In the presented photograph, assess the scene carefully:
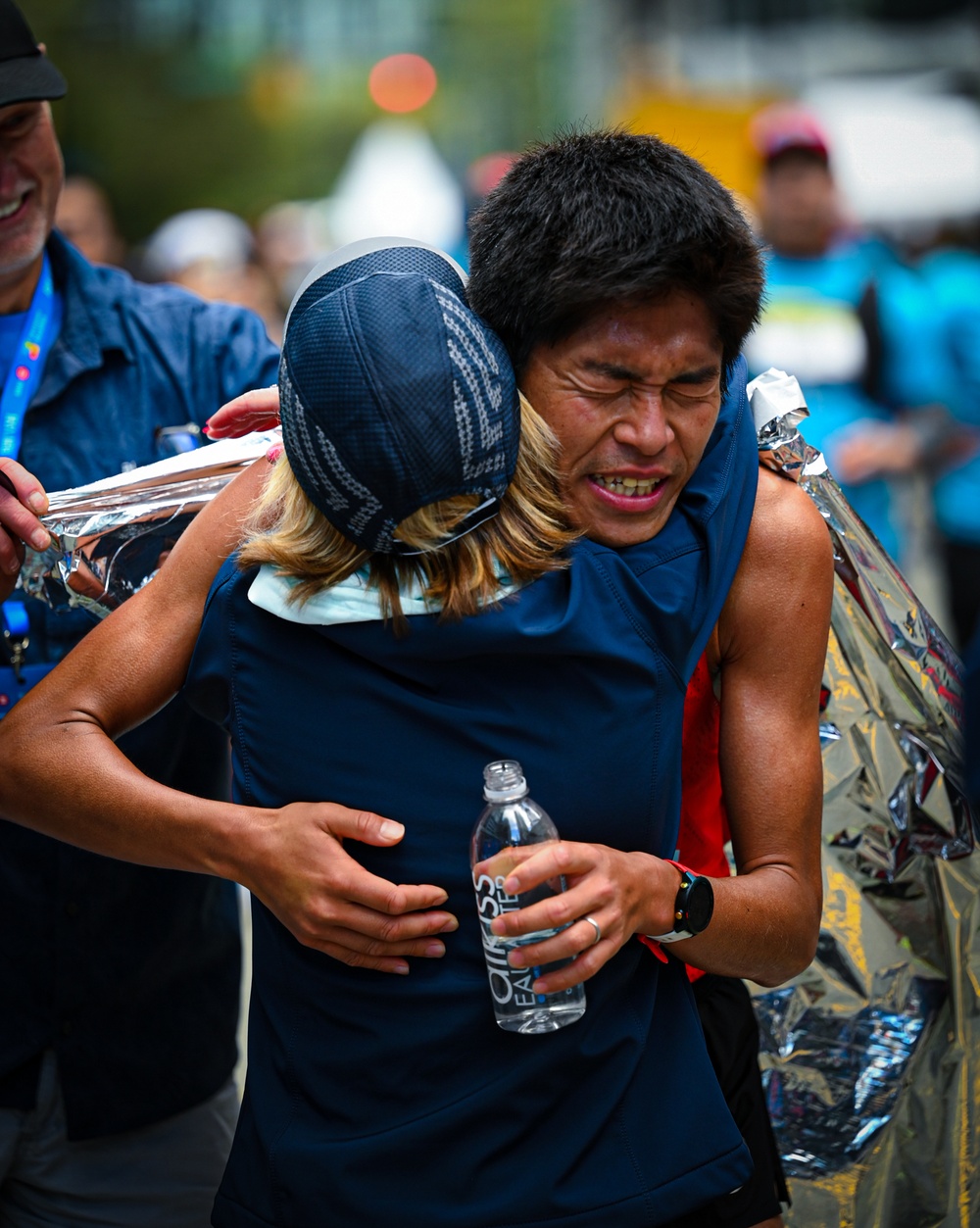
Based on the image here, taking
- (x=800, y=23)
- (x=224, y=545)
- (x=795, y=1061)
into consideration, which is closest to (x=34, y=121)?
(x=224, y=545)

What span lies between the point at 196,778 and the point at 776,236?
4.29 meters

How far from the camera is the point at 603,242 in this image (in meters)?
2.05

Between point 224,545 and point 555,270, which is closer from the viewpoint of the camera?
point 555,270

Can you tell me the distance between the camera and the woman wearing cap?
6.40 ft

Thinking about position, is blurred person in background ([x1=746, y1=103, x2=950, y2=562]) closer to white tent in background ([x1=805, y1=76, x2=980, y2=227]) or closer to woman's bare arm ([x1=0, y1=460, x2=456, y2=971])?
woman's bare arm ([x1=0, y1=460, x2=456, y2=971])

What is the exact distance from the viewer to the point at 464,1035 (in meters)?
2.00

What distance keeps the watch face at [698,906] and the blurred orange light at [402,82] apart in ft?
76.9

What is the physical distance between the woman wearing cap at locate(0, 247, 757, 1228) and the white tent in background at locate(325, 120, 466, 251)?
13.4 meters

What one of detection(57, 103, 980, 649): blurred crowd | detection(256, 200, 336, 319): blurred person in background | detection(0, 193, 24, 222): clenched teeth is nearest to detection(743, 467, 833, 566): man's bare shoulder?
detection(0, 193, 24, 222): clenched teeth

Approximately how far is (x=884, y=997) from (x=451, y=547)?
1336 mm

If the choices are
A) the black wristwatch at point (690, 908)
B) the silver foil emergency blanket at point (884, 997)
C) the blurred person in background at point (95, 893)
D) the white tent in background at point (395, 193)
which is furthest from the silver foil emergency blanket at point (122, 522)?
the white tent in background at point (395, 193)

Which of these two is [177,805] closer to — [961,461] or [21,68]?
[21,68]

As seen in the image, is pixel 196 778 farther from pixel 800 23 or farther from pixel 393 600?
pixel 800 23

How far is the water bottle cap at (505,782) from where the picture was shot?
6.32ft
